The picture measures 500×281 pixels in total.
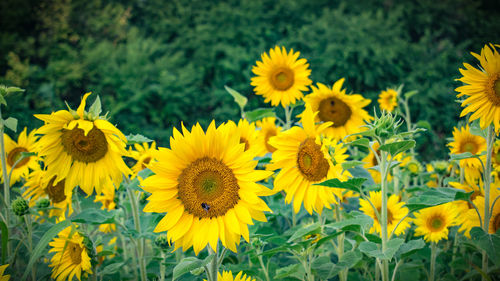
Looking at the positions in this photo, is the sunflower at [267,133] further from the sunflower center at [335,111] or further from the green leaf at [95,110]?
the green leaf at [95,110]

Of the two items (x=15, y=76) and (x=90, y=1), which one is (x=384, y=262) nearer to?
(x=15, y=76)

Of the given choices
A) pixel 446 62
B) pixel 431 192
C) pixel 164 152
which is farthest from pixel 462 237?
pixel 446 62

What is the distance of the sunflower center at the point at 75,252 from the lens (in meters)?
1.66

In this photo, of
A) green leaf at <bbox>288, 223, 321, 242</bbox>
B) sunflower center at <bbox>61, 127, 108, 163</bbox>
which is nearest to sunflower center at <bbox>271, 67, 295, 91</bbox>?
green leaf at <bbox>288, 223, 321, 242</bbox>

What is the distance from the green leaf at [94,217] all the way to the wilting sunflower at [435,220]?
1.35 meters

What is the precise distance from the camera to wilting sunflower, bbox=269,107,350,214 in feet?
4.95

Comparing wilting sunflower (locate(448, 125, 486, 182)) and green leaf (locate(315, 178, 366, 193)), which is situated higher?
wilting sunflower (locate(448, 125, 486, 182))

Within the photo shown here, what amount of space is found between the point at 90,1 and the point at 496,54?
6536 millimetres

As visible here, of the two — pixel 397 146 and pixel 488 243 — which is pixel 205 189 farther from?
pixel 488 243

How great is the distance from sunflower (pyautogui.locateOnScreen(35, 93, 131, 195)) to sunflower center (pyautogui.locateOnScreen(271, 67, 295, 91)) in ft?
3.81

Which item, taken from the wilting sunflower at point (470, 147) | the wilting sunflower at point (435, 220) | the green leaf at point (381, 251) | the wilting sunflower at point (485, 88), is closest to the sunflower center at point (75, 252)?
the green leaf at point (381, 251)

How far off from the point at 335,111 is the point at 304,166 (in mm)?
765

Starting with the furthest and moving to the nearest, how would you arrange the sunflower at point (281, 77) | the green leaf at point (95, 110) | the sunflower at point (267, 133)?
the sunflower at point (281, 77) < the sunflower at point (267, 133) < the green leaf at point (95, 110)

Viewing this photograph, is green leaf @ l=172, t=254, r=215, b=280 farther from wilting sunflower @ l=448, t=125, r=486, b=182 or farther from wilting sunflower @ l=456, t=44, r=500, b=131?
wilting sunflower @ l=448, t=125, r=486, b=182
